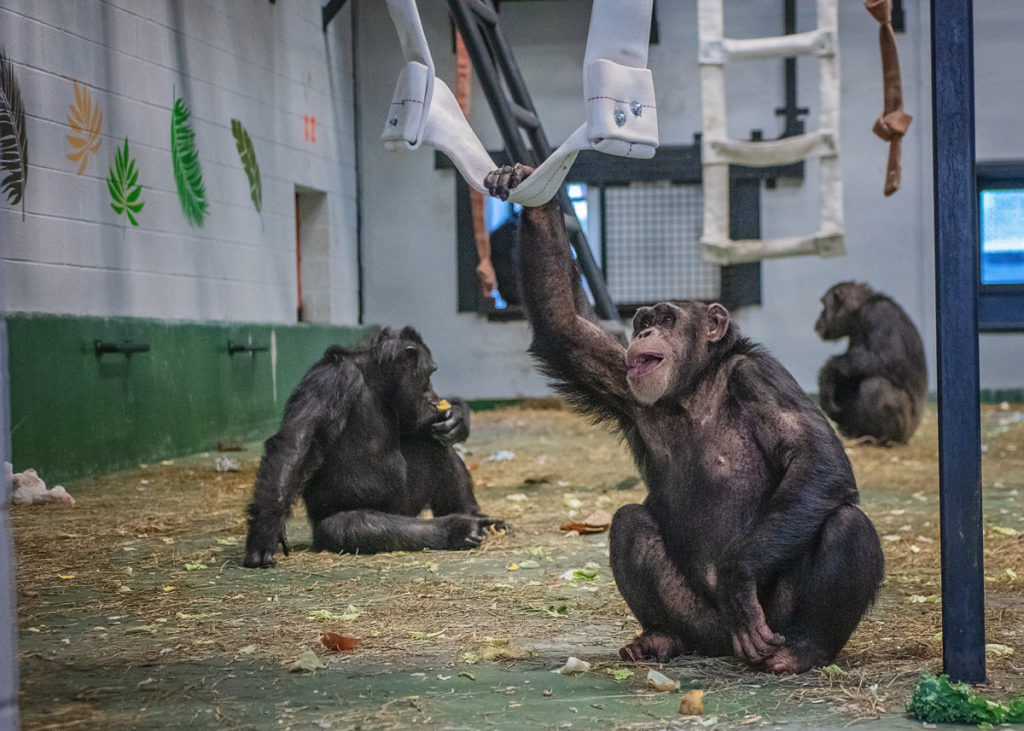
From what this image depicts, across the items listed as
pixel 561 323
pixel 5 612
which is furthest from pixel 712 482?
pixel 5 612

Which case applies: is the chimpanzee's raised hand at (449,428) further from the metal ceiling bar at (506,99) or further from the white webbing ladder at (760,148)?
the metal ceiling bar at (506,99)

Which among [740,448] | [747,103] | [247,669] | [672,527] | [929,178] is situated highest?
[747,103]

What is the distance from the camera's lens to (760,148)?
5.88 metres

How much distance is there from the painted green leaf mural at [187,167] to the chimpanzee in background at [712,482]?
5629 mm

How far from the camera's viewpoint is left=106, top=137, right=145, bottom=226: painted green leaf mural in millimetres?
7719

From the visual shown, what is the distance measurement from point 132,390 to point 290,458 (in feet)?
10.8

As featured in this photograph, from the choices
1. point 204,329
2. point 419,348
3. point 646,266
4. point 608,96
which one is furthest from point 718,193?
point 646,266

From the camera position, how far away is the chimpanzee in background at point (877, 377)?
972cm

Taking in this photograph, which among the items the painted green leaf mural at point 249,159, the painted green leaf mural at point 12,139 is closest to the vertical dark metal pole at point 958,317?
the painted green leaf mural at point 12,139

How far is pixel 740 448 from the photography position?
3.51 metres

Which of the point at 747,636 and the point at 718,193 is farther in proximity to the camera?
the point at 718,193

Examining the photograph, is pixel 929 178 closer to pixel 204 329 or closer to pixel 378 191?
pixel 378 191

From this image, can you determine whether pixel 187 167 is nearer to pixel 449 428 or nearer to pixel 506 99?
pixel 506 99

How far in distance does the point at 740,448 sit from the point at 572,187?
10302 mm
